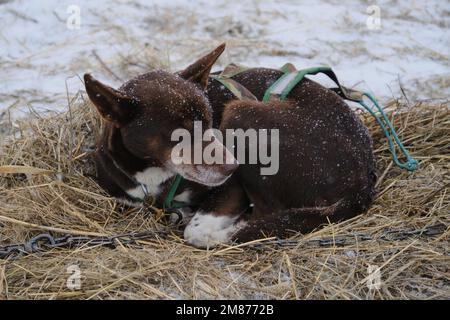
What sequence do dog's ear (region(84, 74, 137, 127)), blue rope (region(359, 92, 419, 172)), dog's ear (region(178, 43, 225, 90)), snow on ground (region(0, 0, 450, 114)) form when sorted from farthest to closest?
1. snow on ground (region(0, 0, 450, 114))
2. blue rope (region(359, 92, 419, 172))
3. dog's ear (region(178, 43, 225, 90))
4. dog's ear (region(84, 74, 137, 127))

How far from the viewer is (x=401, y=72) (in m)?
5.45

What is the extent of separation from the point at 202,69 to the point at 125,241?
38.5 inches

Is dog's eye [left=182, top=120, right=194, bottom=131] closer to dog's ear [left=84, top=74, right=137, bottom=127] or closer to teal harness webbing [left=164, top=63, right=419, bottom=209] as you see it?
dog's ear [left=84, top=74, right=137, bottom=127]

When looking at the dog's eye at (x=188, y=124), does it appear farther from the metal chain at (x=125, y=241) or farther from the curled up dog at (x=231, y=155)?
the metal chain at (x=125, y=241)

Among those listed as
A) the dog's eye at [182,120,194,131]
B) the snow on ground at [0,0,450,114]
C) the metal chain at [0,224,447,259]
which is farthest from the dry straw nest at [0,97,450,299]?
the snow on ground at [0,0,450,114]

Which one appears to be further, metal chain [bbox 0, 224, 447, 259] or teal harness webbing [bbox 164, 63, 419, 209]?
teal harness webbing [bbox 164, 63, 419, 209]

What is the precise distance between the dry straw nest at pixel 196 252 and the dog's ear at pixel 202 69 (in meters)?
0.77

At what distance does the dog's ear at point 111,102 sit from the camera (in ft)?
9.47

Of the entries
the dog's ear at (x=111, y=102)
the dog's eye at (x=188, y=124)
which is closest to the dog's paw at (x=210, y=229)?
the dog's eye at (x=188, y=124)

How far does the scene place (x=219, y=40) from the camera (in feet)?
19.5

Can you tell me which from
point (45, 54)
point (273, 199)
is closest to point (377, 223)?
point (273, 199)

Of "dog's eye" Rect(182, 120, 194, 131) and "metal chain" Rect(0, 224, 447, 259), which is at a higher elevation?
"dog's eye" Rect(182, 120, 194, 131)

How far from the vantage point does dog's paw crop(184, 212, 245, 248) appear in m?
3.15

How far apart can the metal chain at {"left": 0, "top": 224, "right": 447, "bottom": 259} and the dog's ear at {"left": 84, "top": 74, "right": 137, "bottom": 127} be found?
0.57 metres
